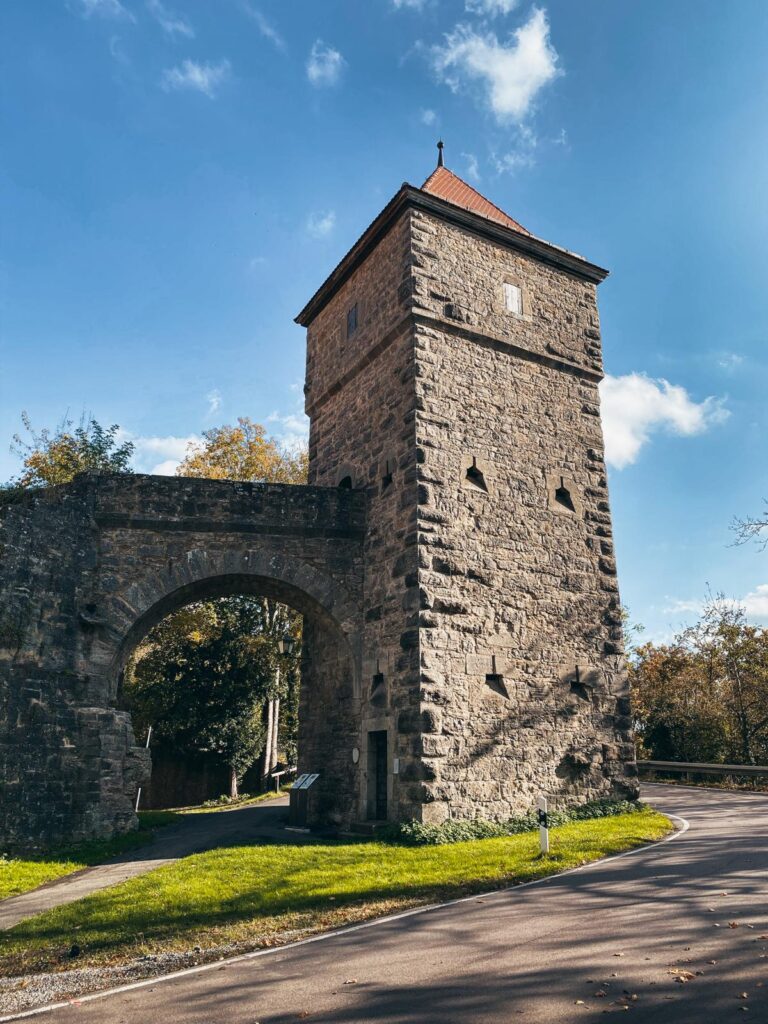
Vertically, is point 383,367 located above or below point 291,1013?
above

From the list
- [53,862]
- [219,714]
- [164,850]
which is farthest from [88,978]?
[219,714]

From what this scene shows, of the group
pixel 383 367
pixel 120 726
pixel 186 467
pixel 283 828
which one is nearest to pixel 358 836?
pixel 283 828

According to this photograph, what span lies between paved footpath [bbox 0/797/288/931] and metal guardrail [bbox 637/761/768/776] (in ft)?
34.5

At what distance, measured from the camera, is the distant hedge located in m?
11.2

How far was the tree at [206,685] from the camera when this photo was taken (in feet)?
78.2

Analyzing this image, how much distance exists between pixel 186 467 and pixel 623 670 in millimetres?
16771

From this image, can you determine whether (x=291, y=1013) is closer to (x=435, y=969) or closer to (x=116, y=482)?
(x=435, y=969)

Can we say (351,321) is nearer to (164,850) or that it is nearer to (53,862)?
(164,850)

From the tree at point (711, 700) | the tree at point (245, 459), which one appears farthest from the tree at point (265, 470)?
the tree at point (711, 700)

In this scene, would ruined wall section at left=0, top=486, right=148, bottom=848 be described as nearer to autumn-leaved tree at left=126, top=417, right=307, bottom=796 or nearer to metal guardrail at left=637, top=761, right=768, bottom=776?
autumn-leaved tree at left=126, top=417, right=307, bottom=796

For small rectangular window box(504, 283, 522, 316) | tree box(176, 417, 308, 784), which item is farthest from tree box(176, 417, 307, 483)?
small rectangular window box(504, 283, 522, 316)

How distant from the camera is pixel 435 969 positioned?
5.38 metres

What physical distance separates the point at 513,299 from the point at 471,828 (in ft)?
33.1

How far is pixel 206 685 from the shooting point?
24406mm
